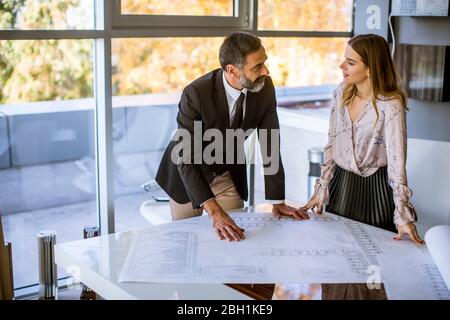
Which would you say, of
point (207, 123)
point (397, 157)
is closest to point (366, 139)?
point (397, 157)

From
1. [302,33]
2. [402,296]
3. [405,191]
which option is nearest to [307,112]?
[302,33]

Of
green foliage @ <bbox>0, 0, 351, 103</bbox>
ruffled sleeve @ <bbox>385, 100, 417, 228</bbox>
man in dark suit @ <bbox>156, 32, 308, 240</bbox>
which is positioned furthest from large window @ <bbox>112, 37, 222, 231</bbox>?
ruffled sleeve @ <bbox>385, 100, 417, 228</bbox>

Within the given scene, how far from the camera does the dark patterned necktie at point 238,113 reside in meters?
2.60

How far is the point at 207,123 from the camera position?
2561 mm

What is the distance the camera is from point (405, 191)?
229 centimetres

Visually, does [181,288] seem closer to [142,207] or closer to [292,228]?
[292,228]

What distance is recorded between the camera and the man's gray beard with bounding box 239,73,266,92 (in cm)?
251

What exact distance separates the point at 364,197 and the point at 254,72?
662mm

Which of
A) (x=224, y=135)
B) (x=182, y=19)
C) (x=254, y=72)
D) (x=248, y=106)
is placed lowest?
(x=224, y=135)

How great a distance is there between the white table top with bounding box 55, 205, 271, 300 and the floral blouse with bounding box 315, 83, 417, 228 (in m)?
0.81

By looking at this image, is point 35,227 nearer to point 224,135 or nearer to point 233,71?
point 224,135

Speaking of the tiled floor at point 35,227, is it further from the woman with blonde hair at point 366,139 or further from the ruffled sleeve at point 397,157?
the ruffled sleeve at point 397,157

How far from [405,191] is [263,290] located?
0.77 m

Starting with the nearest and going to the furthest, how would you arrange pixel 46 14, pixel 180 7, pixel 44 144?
1. pixel 46 14
2. pixel 44 144
3. pixel 180 7
